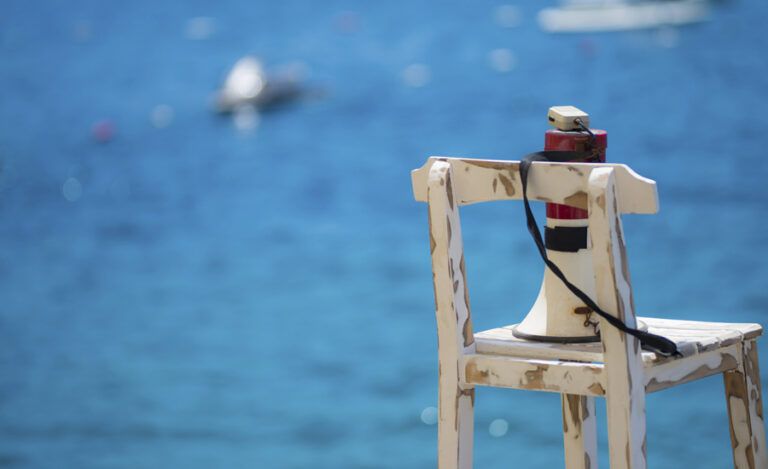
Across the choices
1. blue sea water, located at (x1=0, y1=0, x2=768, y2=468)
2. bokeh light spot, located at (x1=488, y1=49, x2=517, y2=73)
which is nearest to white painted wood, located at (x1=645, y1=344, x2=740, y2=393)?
blue sea water, located at (x1=0, y1=0, x2=768, y2=468)

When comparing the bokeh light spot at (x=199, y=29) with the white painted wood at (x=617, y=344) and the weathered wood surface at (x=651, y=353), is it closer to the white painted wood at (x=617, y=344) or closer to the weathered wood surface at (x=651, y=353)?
the weathered wood surface at (x=651, y=353)

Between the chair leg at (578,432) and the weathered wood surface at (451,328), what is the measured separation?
0.82 ft

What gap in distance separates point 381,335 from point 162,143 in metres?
4.87

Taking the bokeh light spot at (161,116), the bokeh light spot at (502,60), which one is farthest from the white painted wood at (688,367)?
the bokeh light spot at (502,60)

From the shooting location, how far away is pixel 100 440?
4.64m

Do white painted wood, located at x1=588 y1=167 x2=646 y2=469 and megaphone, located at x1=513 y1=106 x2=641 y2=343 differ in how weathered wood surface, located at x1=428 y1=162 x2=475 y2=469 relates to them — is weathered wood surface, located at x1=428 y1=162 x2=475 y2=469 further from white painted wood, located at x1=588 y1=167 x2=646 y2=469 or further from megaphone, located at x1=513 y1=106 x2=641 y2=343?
white painted wood, located at x1=588 y1=167 x2=646 y2=469

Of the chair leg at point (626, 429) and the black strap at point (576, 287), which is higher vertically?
the black strap at point (576, 287)

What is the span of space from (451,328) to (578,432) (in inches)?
13.3

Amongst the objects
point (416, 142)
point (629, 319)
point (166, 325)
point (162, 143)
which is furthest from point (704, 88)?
point (629, 319)

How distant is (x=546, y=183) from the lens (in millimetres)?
1685

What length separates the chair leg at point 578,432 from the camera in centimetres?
199

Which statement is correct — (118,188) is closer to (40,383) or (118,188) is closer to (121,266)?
(121,266)

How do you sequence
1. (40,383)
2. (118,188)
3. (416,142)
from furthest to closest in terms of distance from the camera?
(416,142) → (118,188) → (40,383)

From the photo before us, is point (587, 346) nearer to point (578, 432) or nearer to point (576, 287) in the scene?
point (576, 287)
